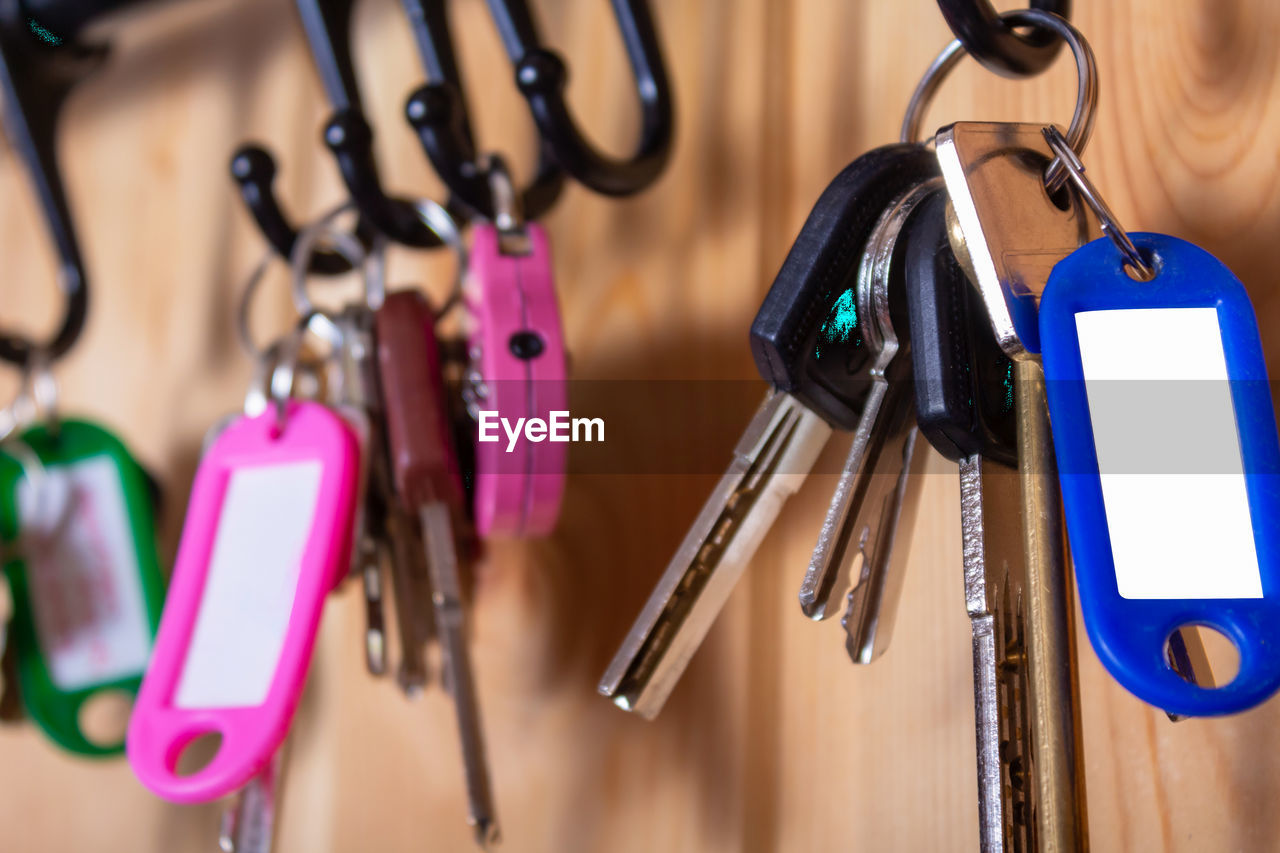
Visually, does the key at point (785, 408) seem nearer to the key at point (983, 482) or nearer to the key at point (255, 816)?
the key at point (983, 482)

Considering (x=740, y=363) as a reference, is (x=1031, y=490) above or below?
below

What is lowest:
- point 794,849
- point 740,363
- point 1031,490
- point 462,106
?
point 794,849

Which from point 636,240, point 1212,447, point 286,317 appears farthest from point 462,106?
point 1212,447

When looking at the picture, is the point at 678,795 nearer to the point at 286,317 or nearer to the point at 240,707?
the point at 240,707

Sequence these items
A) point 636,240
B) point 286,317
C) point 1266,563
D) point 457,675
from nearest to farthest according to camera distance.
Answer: point 1266,563 → point 457,675 → point 636,240 → point 286,317

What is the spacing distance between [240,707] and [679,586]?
0.71ft

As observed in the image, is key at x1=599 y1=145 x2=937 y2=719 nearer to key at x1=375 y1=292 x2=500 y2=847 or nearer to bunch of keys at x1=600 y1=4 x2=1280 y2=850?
bunch of keys at x1=600 y1=4 x2=1280 y2=850

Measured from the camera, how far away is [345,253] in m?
0.59

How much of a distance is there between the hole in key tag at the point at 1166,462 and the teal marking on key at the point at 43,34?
0.65m

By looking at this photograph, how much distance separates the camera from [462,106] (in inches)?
20.8

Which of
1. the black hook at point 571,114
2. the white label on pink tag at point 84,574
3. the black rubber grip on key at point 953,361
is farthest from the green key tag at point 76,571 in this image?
the black rubber grip on key at point 953,361

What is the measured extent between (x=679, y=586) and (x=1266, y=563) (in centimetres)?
19

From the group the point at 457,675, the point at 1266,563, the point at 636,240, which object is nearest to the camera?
the point at 1266,563

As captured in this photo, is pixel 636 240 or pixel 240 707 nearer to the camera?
pixel 240 707
